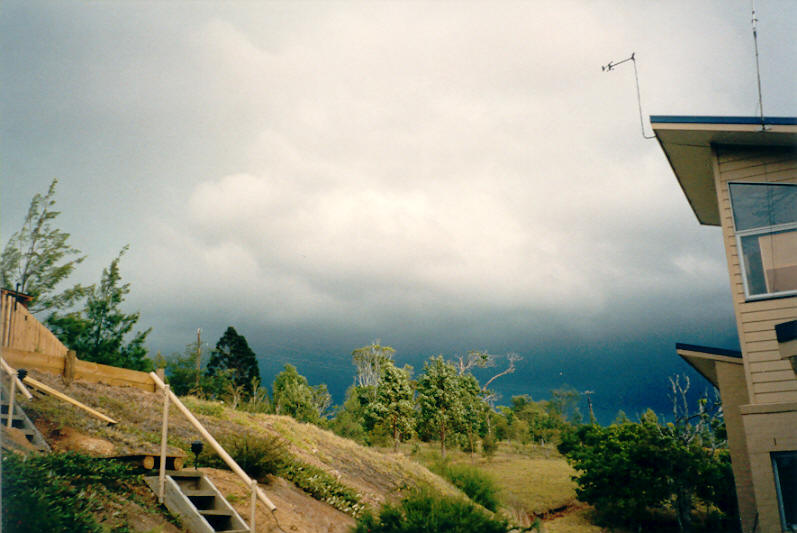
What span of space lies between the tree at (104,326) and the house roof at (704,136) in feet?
55.8

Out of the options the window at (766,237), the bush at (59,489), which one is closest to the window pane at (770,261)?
the window at (766,237)

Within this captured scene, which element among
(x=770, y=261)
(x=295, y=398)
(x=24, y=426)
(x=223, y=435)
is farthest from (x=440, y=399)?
(x=24, y=426)

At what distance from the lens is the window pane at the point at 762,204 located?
28.8 feet

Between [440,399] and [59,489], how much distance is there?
84.7 ft

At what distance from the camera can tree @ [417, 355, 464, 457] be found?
30.2 m

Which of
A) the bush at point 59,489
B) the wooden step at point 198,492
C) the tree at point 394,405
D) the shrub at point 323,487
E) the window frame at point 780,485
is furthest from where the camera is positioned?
the tree at point 394,405

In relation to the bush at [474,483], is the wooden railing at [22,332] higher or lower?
higher

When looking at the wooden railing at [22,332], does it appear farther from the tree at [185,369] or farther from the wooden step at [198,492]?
the tree at [185,369]

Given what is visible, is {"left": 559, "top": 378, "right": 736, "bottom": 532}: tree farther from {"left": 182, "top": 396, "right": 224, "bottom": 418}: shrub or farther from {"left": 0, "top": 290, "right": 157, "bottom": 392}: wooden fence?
{"left": 0, "top": 290, "right": 157, "bottom": 392}: wooden fence

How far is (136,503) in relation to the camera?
652 centimetres

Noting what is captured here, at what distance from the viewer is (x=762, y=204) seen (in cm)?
896

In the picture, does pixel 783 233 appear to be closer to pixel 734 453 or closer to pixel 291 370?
pixel 734 453

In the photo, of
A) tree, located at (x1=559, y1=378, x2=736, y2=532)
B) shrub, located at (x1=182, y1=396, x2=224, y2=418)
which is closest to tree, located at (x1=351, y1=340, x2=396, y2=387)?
tree, located at (x1=559, y1=378, x2=736, y2=532)

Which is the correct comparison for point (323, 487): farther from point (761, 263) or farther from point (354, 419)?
point (354, 419)
